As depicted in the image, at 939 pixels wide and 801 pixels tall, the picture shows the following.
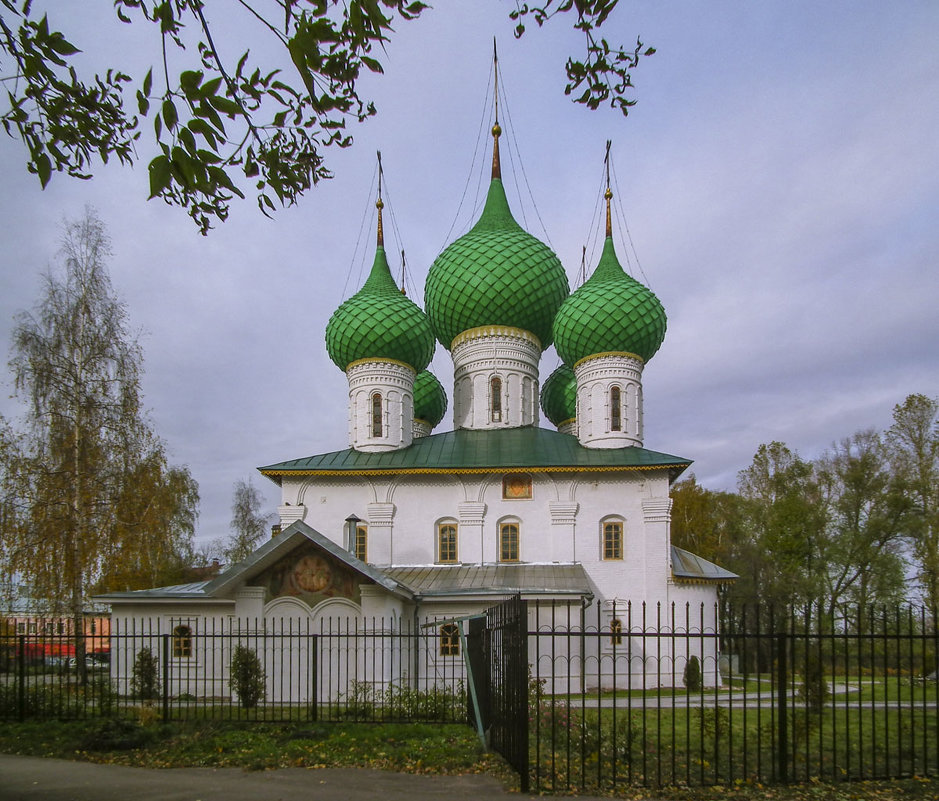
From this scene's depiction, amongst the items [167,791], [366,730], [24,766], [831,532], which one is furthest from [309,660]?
[831,532]

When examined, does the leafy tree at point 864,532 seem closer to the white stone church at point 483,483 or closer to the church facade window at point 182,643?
the white stone church at point 483,483

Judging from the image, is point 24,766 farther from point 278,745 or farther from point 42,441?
point 42,441

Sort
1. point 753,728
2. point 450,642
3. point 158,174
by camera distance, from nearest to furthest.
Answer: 1. point 158,174
2. point 753,728
3. point 450,642

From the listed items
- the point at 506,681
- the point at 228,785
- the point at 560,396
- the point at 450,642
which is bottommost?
the point at 450,642

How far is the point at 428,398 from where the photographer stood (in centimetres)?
2706

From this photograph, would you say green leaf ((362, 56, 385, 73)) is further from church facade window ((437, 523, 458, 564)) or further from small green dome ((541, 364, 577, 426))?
small green dome ((541, 364, 577, 426))

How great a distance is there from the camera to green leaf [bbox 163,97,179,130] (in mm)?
4230

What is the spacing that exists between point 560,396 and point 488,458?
18.7 ft

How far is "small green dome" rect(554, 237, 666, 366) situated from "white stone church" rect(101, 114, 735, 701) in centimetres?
4

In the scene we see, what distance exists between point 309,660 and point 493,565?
247 inches

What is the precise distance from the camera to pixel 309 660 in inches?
613

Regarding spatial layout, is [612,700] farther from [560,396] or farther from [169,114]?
[560,396]

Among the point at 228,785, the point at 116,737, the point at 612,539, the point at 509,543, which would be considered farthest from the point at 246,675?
the point at 612,539

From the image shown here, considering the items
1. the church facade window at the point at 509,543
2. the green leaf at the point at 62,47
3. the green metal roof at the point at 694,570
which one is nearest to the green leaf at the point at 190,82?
the green leaf at the point at 62,47
